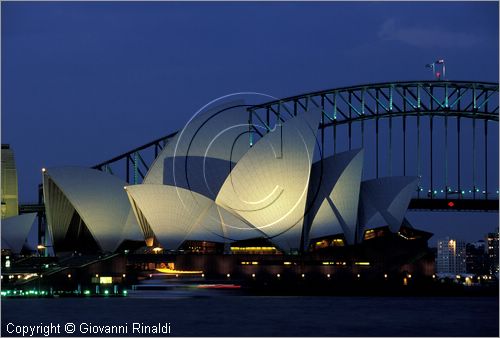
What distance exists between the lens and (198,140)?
4690 inches

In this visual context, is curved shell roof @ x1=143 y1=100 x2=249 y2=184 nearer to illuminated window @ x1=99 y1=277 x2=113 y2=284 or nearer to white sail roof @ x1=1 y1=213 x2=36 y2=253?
illuminated window @ x1=99 y1=277 x2=113 y2=284

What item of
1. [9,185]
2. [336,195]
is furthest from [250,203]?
[9,185]

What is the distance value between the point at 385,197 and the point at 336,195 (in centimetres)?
734

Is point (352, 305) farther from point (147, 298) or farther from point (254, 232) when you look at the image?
point (254, 232)

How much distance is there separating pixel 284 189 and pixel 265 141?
215 inches

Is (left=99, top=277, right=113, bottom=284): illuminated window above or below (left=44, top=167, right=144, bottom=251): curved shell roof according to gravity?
below

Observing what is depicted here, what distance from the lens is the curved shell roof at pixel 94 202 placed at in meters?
124

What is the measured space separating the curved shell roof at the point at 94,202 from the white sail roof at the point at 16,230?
24.6m

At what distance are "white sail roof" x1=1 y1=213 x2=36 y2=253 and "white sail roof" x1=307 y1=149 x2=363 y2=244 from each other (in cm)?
5033

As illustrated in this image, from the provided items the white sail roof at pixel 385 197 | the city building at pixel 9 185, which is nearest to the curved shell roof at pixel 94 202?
the white sail roof at pixel 385 197

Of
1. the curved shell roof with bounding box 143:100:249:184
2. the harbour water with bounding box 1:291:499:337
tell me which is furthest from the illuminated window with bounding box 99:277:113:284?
the harbour water with bounding box 1:291:499:337

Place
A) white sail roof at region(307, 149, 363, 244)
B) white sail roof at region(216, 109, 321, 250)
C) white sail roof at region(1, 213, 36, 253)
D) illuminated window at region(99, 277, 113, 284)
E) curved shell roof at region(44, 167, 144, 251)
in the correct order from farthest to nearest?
white sail roof at region(1, 213, 36, 253)
curved shell roof at region(44, 167, 144, 251)
illuminated window at region(99, 277, 113, 284)
white sail roof at region(307, 149, 363, 244)
white sail roof at region(216, 109, 321, 250)

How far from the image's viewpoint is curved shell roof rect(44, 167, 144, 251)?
124375 mm

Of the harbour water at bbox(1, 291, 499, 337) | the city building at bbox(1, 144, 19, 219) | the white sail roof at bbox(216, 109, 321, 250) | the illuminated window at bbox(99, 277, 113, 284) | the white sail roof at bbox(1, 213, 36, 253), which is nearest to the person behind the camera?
the harbour water at bbox(1, 291, 499, 337)
